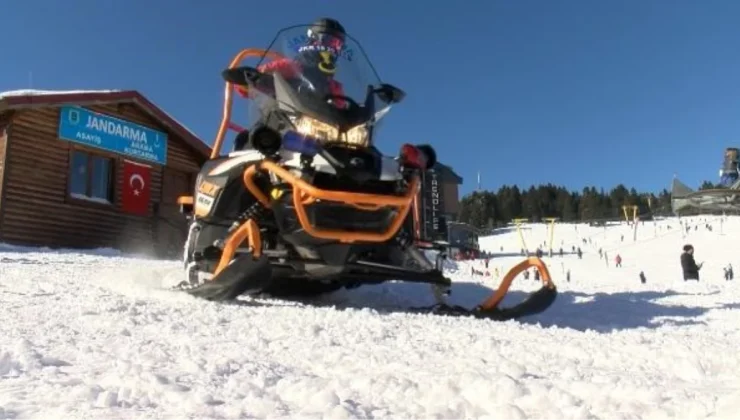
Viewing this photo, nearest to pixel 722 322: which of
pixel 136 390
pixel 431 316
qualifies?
pixel 431 316

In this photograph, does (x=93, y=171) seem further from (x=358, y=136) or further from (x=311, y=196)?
(x=311, y=196)

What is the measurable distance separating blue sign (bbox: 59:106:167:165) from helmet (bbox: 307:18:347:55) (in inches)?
416

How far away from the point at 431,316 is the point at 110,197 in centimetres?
1262

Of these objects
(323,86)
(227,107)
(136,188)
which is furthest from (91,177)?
(323,86)

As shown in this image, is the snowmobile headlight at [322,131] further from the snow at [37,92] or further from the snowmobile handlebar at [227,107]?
the snow at [37,92]

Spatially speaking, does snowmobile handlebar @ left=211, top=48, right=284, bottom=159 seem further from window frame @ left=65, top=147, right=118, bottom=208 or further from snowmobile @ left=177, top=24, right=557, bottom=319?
window frame @ left=65, top=147, right=118, bottom=208

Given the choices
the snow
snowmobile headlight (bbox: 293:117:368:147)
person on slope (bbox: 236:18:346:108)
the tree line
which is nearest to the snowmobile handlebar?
person on slope (bbox: 236:18:346:108)

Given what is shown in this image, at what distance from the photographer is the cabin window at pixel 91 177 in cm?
1502

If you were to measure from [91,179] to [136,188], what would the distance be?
39.5 inches

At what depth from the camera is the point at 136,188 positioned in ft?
52.5

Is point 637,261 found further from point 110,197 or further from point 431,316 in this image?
point 431,316

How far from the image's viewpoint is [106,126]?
15406mm

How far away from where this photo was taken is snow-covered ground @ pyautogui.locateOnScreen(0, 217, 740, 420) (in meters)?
2.04

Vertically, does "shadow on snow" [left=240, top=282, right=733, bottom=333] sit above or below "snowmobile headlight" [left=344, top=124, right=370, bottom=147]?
below
